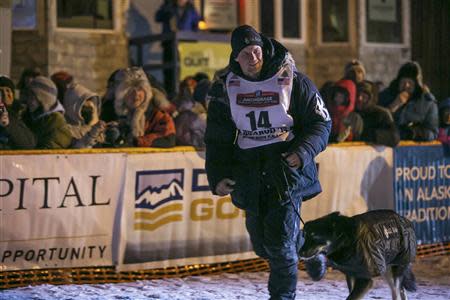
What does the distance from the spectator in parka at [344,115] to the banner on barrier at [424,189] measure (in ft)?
1.85

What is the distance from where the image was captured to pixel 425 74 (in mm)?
20141

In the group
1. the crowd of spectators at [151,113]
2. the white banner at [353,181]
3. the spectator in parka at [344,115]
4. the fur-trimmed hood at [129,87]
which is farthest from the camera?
the spectator in parka at [344,115]

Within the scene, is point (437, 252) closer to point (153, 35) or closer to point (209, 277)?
point (209, 277)

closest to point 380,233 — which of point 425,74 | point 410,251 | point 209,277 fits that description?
point 410,251

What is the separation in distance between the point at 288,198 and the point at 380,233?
0.68 m

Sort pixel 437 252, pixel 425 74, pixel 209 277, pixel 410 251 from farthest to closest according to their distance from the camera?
pixel 425 74, pixel 437 252, pixel 209 277, pixel 410 251

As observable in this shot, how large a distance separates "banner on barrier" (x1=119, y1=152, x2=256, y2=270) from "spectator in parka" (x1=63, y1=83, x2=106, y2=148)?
37 centimetres

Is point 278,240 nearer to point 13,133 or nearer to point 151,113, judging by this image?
point 13,133

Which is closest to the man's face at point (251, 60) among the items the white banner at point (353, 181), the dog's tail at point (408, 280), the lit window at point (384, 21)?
the dog's tail at point (408, 280)

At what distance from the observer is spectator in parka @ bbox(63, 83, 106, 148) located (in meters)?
8.37

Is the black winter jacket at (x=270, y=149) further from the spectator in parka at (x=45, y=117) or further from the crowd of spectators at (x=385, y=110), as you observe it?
the crowd of spectators at (x=385, y=110)

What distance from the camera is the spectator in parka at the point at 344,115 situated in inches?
382

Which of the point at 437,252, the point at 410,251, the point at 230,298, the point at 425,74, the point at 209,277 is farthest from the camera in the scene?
the point at 425,74

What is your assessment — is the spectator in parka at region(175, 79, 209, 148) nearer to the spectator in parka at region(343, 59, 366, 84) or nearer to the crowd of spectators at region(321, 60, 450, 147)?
the crowd of spectators at region(321, 60, 450, 147)
